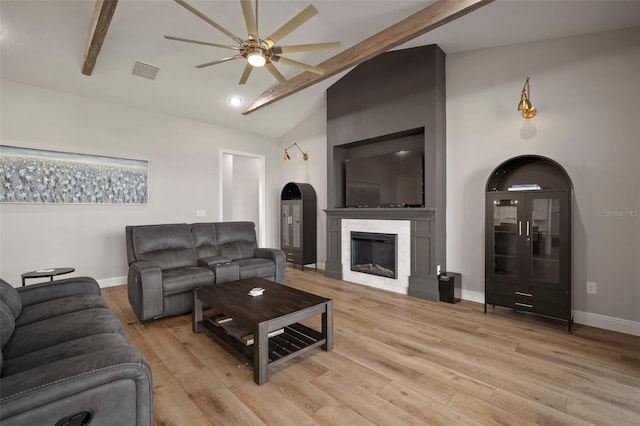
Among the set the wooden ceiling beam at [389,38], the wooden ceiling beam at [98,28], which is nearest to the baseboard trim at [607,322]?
the wooden ceiling beam at [389,38]

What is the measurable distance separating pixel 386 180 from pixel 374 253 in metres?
1.16

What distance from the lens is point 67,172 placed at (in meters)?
4.06

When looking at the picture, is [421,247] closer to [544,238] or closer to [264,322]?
[544,238]

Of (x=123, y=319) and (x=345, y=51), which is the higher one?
(x=345, y=51)

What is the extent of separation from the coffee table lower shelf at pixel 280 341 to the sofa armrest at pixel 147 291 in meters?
0.59

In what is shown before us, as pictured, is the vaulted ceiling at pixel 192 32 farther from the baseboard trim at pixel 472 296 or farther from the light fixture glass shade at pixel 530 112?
the baseboard trim at pixel 472 296

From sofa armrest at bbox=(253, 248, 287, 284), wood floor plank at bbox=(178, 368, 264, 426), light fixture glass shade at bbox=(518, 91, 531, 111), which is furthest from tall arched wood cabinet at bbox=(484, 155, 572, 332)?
wood floor plank at bbox=(178, 368, 264, 426)

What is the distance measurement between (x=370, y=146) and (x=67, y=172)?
Result: 449cm

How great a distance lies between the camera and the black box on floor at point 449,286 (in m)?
3.68


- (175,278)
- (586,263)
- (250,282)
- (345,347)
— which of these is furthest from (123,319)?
(586,263)

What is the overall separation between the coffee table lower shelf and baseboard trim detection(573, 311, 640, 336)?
274 cm

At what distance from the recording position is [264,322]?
2.02 m

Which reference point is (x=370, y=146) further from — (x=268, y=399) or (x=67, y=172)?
(x=67, y=172)

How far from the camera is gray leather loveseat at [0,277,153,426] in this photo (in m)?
1.02
